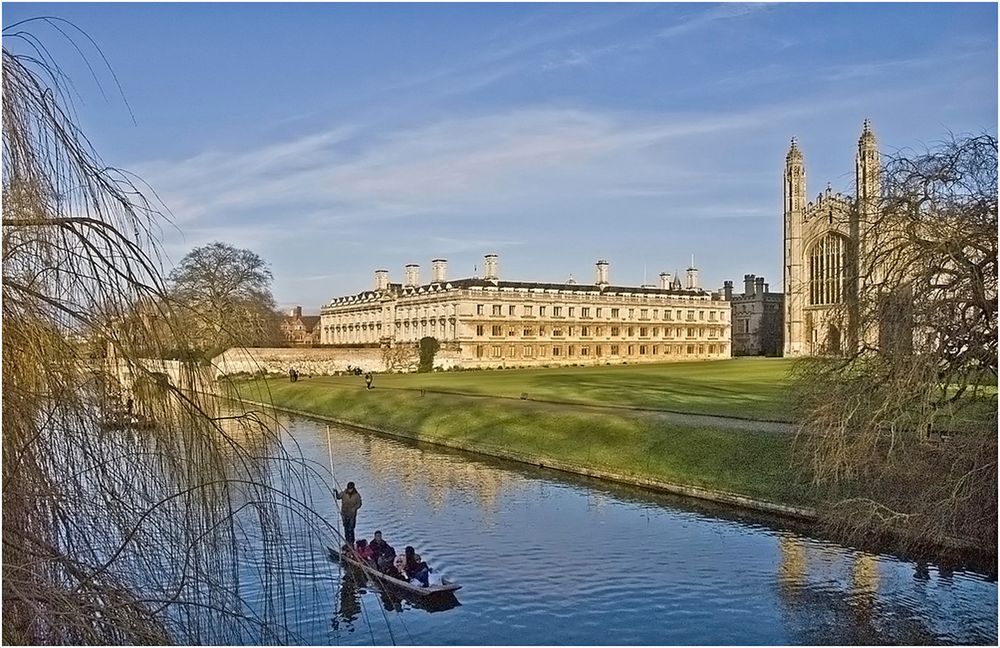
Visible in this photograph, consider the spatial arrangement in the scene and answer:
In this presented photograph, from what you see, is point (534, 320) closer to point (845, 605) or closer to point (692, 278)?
point (692, 278)

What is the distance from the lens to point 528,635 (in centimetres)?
997

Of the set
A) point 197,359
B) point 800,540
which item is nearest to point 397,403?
point 800,540

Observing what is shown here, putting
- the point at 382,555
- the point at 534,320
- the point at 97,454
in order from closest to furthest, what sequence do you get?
the point at 97,454 → the point at 382,555 → the point at 534,320

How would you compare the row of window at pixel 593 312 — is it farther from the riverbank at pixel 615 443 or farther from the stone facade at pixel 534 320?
the riverbank at pixel 615 443

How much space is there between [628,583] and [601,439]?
10564 mm

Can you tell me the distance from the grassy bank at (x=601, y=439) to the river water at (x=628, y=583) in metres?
1.29

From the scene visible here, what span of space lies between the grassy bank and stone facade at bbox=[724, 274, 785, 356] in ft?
195

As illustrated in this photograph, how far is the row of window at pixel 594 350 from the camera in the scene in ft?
198

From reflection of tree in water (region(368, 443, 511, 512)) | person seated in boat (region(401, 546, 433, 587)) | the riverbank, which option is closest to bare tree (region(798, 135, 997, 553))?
the riverbank

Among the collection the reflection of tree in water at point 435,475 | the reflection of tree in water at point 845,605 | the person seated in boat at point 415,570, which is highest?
the person seated in boat at point 415,570

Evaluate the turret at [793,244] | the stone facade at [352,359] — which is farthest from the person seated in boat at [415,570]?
the turret at [793,244]

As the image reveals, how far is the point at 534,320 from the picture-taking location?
6238 cm

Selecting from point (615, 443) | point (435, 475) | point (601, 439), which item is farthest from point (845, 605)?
point (601, 439)

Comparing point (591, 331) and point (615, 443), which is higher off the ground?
point (591, 331)
